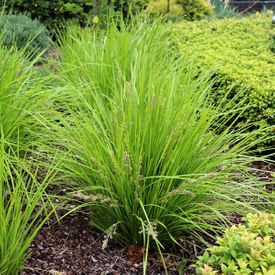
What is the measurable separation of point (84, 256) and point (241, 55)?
3.39 m

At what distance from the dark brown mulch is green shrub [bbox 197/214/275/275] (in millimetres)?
454

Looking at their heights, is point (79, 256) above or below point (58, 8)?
below

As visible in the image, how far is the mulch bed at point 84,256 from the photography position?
2557 mm

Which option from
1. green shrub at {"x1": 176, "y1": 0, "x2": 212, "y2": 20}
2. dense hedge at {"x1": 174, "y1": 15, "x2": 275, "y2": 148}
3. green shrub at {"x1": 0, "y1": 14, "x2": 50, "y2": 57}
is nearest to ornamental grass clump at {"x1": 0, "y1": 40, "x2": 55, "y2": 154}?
dense hedge at {"x1": 174, "y1": 15, "x2": 275, "y2": 148}

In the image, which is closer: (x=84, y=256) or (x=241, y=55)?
(x=84, y=256)

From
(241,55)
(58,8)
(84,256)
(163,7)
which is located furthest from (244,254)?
(58,8)

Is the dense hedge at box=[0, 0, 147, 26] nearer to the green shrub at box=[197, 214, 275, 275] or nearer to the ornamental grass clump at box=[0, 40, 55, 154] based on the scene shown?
the ornamental grass clump at box=[0, 40, 55, 154]

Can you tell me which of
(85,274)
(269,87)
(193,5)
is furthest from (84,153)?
(193,5)

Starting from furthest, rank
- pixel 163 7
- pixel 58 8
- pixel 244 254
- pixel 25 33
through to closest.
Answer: pixel 58 8
pixel 163 7
pixel 25 33
pixel 244 254

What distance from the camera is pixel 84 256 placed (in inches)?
104

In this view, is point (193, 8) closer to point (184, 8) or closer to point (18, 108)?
point (184, 8)

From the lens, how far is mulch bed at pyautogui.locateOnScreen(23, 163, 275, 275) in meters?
2.56

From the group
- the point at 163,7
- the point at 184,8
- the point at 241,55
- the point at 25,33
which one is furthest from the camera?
the point at 184,8

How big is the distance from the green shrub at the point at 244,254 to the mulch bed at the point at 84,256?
0.41 meters
